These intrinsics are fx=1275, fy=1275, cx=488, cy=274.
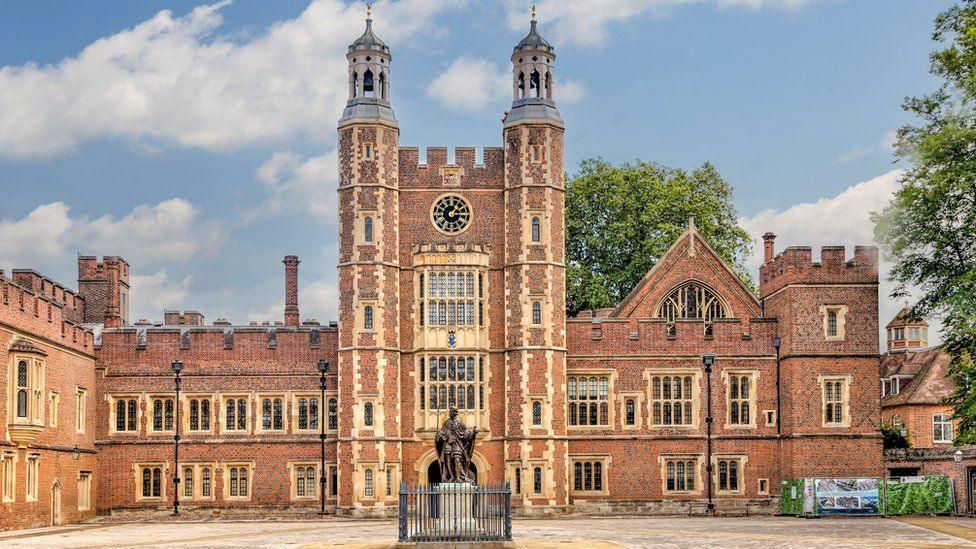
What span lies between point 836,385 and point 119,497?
84.5ft

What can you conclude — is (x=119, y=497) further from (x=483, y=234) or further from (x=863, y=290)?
(x=863, y=290)

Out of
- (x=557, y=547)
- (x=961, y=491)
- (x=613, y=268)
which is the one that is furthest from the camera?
(x=613, y=268)

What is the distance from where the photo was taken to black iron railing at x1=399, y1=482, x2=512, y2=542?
27984 millimetres

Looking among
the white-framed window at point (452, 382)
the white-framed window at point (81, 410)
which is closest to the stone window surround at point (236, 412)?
the white-framed window at point (81, 410)

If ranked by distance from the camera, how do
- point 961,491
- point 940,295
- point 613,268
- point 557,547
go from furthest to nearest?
point 613,268, point 961,491, point 940,295, point 557,547

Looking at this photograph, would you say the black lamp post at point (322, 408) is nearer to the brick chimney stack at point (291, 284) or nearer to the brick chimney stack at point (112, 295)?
the brick chimney stack at point (291, 284)

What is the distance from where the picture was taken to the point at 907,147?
34969 mm

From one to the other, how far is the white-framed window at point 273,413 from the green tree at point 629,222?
17.5m

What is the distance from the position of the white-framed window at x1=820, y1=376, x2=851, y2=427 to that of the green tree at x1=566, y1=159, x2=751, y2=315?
1364 cm

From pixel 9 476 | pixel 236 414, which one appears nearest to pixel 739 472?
pixel 236 414

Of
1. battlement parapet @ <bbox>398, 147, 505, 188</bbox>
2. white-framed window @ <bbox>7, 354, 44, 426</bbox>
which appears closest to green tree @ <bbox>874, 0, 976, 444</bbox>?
battlement parapet @ <bbox>398, 147, 505, 188</bbox>

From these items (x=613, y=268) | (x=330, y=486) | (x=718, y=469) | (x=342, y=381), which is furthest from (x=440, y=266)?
(x=613, y=268)

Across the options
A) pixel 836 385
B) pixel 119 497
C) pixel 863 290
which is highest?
pixel 863 290

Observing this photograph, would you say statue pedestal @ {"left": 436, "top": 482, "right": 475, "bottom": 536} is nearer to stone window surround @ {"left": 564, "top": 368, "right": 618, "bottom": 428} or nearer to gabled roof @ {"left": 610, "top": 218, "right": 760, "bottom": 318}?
stone window surround @ {"left": 564, "top": 368, "right": 618, "bottom": 428}
